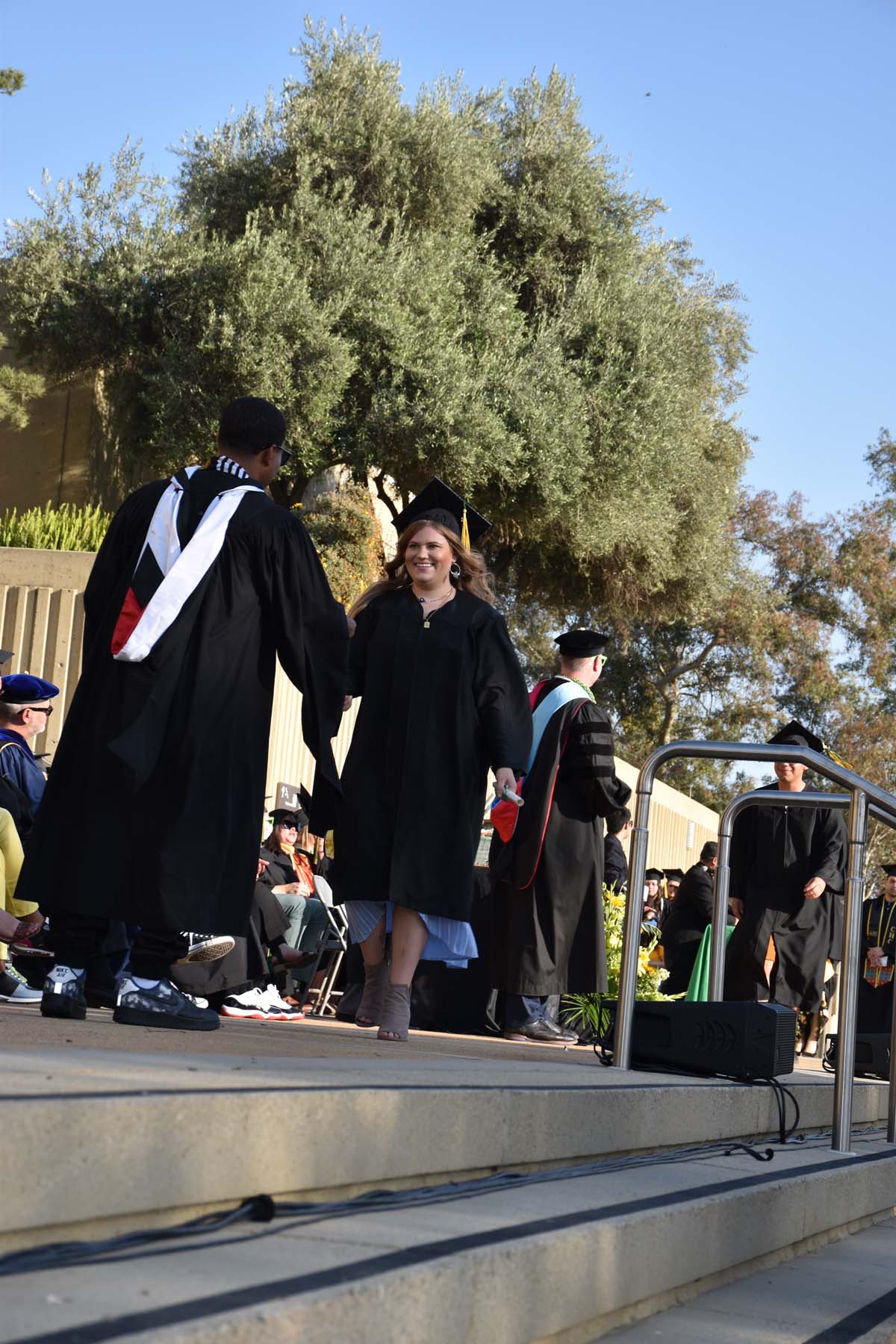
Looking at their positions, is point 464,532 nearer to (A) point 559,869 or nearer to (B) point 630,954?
(A) point 559,869

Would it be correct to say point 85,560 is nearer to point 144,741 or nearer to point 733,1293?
point 144,741

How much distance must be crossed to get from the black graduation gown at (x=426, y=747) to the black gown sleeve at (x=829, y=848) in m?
4.46

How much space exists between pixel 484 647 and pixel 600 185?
22371mm

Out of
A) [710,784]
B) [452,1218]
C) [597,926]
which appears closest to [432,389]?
[597,926]

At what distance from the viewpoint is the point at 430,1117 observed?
10.2 ft

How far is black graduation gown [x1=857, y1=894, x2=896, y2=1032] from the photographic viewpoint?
38.3ft

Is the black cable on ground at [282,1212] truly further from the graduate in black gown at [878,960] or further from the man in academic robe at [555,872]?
the graduate in black gown at [878,960]

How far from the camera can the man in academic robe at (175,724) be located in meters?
4.30

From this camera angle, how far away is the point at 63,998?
427 cm

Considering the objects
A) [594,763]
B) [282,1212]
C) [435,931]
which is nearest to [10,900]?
[435,931]

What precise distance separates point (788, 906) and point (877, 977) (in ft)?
9.04

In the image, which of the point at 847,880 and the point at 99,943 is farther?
the point at 847,880

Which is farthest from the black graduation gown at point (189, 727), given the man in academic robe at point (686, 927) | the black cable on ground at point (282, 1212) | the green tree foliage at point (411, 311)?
the green tree foliage at point (411, 311)

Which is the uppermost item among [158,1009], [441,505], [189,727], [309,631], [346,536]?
[346,536]
